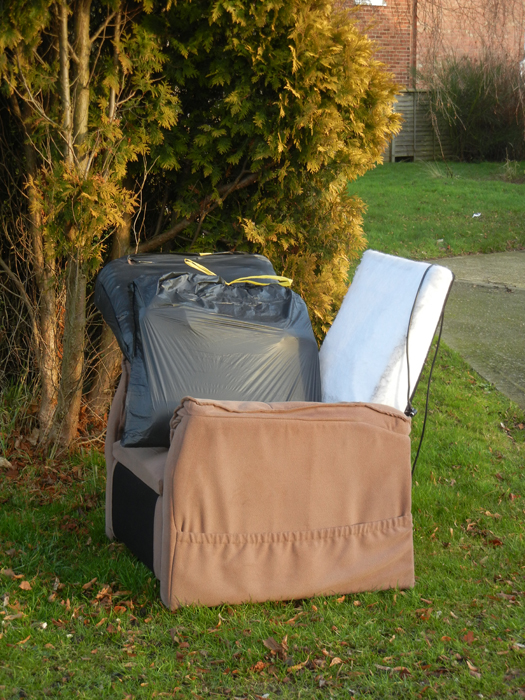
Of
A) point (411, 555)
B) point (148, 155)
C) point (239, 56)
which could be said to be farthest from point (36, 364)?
point (411, 555)

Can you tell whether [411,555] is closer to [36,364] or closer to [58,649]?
[58,649]

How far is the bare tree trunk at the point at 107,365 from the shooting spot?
14.0 feet

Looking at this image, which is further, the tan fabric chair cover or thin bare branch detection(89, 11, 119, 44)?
thin bare branch detection(89, 11, 119, 44)

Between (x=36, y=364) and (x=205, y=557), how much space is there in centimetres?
212

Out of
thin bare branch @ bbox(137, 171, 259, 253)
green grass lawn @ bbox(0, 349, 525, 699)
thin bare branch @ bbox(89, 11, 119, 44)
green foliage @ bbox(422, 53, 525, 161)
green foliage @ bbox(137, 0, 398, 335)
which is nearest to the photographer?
green grass lawn @ bbox(0, 349, 525, 699)

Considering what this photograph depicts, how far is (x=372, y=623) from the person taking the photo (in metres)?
2.71

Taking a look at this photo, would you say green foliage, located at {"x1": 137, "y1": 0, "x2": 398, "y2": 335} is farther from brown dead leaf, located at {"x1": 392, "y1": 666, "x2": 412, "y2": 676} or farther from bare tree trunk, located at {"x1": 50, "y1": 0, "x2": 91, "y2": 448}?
brown dead leaf, located at {"x1": 392, "y1": 666, "x2": 412, "y2": 676}

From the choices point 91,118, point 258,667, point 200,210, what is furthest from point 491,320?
point 258,667

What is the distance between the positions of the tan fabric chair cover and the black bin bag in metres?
0.46

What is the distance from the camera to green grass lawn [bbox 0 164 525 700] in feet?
7.79

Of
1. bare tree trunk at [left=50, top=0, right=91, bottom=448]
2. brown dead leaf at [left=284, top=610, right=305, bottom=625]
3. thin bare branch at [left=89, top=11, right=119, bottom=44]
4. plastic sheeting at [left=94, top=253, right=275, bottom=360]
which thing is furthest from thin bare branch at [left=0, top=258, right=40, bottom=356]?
brown dead leaf at [left=284, top=610, right=305, bottom=625]

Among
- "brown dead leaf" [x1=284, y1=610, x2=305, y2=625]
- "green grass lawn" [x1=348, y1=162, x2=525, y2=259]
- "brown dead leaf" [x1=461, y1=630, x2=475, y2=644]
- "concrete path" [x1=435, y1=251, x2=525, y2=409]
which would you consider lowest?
"concrete path" [x1=435, y1=251, x2=525, y2=409]

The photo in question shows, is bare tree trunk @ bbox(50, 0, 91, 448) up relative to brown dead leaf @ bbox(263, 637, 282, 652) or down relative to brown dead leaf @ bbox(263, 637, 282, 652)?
up

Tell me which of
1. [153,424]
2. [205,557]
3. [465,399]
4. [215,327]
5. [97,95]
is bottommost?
[465,399]
